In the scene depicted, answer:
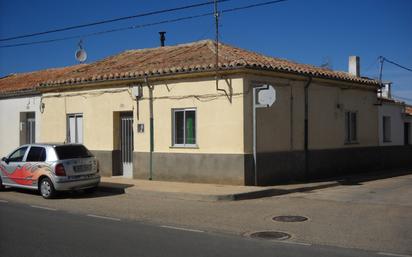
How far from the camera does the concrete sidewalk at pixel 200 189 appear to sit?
46.3 ft

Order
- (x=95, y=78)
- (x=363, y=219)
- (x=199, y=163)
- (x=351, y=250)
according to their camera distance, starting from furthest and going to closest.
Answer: (x=95, y=78) < (x=199, y=163) < (x=363, y=219) < (x=351, y=250)

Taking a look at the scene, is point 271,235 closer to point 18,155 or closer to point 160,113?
point 160,113

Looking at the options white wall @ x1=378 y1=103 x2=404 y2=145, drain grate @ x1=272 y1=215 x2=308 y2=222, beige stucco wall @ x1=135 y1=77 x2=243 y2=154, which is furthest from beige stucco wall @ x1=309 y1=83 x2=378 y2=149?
drain grate @ x1=272 y1=215 x2=308 y2=222

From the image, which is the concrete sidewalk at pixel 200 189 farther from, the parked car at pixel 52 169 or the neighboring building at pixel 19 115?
the neighboring building at pixel 19 115

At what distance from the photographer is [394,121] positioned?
26.0 m

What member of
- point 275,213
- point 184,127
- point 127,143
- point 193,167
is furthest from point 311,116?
point 275,213

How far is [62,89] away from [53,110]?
1064mm

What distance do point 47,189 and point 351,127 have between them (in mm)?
12839

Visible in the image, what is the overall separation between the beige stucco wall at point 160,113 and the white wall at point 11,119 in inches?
85.7

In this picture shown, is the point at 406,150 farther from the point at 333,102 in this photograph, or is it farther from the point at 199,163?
the point at 199,163

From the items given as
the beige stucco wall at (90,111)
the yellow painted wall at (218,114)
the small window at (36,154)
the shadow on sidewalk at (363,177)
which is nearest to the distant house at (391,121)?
the shadow on sidewalk at (363,177)

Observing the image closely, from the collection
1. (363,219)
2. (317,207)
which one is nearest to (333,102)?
(317,207)

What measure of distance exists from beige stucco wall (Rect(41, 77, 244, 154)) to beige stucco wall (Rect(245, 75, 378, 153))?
616mm

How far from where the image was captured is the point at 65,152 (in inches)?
588
